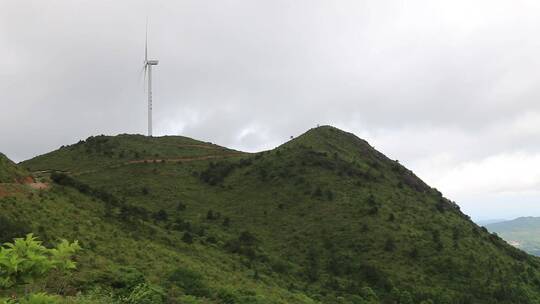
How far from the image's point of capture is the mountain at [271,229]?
30344mm

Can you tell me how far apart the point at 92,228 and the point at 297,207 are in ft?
109

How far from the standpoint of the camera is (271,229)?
5691 centimetres

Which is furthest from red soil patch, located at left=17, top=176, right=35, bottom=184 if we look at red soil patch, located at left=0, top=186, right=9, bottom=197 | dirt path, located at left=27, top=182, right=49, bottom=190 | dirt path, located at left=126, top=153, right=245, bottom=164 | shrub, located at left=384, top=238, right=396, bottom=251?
dirt path, located at left=126, top=153, right=245, bottom=164

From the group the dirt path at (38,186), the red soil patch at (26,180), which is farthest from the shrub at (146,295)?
the red soil patch at (26,180)

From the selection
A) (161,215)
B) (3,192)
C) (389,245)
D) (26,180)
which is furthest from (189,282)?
(161,215)

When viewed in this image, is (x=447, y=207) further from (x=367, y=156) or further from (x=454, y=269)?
(x=454, y=269)

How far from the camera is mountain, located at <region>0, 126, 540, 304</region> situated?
99.6 ft

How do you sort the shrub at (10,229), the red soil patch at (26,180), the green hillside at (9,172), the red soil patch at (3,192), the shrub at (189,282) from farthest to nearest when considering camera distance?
the red soil patch at (26,180)
the green hillside at (9,172)
the red soil patch at (3,192)
the shrub at (189,282)
the shrub at (10,229)

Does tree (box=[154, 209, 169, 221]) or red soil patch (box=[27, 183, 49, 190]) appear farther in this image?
tree (box=[154, 209, 169, 221])

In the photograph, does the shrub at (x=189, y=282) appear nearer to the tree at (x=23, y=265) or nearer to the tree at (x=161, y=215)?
the tree at (x=23, y=265)

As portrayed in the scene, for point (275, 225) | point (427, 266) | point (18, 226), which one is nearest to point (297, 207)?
point (275, 225)

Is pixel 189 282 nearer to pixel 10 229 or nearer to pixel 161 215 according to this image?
pixel 10 229

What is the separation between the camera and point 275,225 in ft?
190

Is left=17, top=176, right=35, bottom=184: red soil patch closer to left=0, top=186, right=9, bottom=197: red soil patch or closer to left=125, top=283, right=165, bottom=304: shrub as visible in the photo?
left=0, top=186, right=9, bottom=197: red soil patch
